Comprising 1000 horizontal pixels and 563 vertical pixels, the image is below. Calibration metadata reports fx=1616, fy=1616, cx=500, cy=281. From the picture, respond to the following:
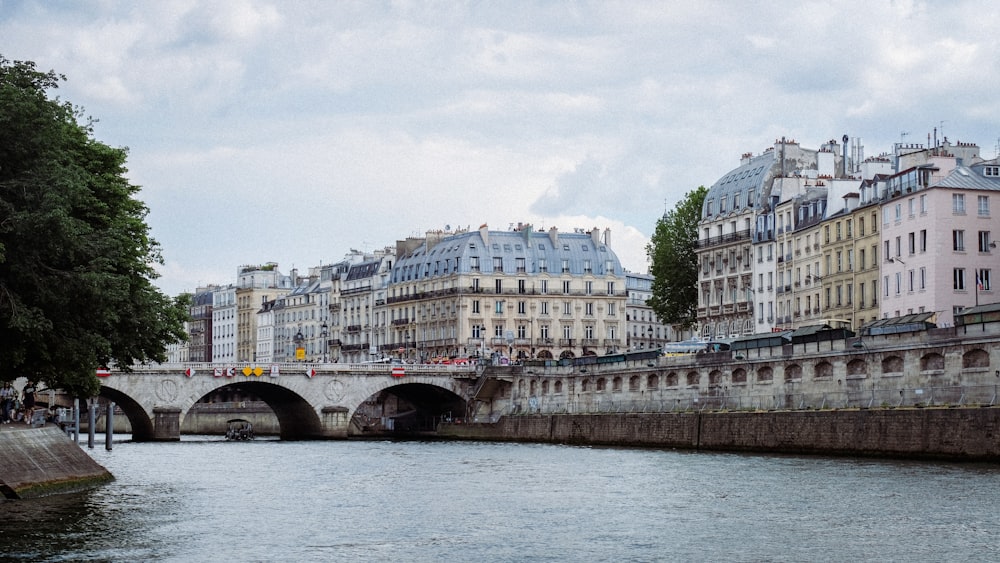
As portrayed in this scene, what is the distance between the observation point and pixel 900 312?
87.1m

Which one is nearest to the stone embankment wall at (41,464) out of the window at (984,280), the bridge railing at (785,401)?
the bridge railing at (785,401)

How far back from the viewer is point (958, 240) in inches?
3275

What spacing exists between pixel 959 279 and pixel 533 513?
43.8m

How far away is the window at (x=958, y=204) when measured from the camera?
83062 millimetres

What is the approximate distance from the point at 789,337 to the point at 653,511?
110ft

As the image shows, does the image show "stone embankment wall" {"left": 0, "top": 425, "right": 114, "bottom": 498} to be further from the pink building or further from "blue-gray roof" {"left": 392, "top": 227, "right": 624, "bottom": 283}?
"blue-gray roof" {"left": 392, "top": 227, "right": 624, "bottom": 283}

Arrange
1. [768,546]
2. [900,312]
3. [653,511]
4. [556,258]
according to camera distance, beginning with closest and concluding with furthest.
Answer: [768,546]
[653,511]
[900,312]
[556,258]

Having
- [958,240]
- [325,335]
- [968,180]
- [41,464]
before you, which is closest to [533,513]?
[41,464]

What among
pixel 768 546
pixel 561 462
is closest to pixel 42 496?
pixel 768 546

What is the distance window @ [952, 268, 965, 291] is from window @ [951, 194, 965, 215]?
2981 mm

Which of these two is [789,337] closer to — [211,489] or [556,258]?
[211,489]

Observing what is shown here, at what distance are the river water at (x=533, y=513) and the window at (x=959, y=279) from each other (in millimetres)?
20049

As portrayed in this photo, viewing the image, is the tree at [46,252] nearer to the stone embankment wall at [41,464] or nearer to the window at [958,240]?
the stone embankment wall at [41,464]

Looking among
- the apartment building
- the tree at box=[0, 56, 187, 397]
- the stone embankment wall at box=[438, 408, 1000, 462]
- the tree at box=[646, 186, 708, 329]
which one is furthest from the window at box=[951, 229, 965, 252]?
the apartment building
